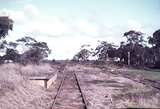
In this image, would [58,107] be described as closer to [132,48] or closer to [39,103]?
[39,103]

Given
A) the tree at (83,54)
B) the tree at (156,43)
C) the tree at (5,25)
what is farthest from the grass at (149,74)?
the tree at (83,54)

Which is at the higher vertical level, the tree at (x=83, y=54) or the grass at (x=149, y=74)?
the tree at (x=83, y=54)

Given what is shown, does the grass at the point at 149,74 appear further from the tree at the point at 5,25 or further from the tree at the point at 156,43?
the tree at the point at 156,43

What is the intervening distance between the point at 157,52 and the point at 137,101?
249 feet

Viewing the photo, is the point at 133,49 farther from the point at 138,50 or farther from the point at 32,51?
the point at 32,51

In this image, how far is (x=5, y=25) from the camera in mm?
45000

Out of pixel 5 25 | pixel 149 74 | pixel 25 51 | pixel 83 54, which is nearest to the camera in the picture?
pixel 149 74

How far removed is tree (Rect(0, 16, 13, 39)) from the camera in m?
44.6

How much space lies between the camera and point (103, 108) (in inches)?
472

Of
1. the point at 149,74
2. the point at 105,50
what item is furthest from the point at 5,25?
the point at 105,50

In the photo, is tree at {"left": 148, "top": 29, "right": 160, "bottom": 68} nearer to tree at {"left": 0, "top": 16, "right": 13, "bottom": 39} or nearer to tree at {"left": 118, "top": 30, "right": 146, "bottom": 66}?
tree at {"left": 118, "top": 30, "right": 146, "bottom": 66}

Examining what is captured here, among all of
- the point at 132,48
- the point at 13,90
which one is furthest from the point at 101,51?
the point at 13,90

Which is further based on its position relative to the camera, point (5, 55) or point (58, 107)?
point (5, 55)

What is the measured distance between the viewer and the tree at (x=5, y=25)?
44.6 meters
